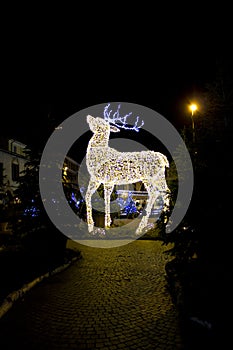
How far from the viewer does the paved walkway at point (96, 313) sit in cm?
445

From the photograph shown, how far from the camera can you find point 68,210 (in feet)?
34.9

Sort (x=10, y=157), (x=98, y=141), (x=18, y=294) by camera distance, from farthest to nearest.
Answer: (x=10, y=157), (x=98, y=141), (x=18, y=294)

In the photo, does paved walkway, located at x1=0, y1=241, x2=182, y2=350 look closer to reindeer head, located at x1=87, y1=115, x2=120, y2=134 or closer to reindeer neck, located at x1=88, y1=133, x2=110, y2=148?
reindeer neck, located at x1=88, y1=133, x2=110, y2=148

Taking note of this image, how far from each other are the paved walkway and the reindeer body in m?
5.45

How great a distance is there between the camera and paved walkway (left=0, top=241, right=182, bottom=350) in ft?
14.6

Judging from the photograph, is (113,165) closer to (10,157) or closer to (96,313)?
(96,313)

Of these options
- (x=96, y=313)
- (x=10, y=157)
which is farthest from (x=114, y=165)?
(x=10, y=157)

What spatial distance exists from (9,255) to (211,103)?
25.3ft

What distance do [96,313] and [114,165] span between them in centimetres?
871

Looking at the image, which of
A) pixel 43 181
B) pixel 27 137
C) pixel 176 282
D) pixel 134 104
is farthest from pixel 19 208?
pixel 134 104

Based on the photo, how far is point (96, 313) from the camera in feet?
18.2

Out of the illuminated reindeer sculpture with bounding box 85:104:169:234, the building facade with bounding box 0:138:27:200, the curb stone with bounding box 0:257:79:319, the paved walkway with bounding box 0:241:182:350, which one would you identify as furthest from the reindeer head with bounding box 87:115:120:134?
the building facade with bounding box 0:138:27:200

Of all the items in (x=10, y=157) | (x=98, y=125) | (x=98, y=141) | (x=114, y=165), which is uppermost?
(x=10, y=157)

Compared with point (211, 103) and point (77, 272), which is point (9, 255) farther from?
point (211, 103)
